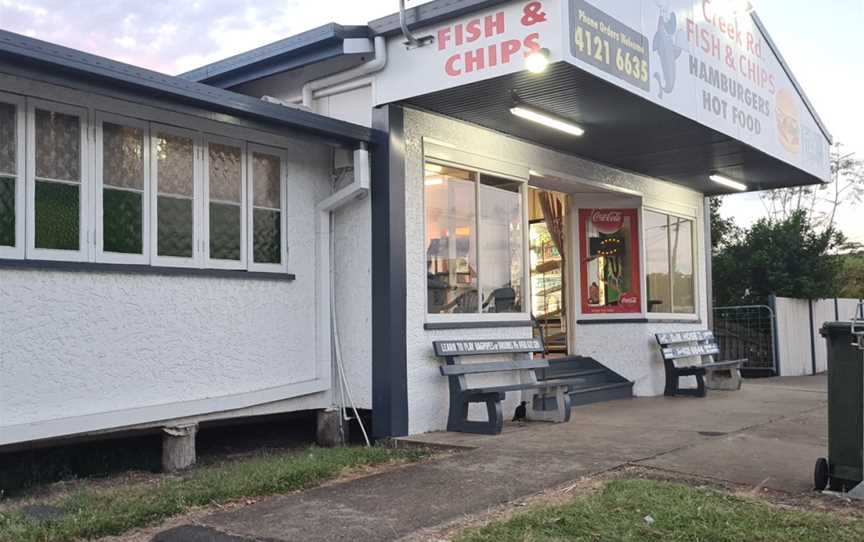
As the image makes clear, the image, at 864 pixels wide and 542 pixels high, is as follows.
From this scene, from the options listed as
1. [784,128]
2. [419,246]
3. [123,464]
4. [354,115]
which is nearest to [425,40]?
[354,115]

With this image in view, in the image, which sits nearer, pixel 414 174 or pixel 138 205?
pixel 138 205

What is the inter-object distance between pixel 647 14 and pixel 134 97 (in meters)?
5.08

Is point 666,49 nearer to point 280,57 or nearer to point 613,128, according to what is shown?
point 613,128

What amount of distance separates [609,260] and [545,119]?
4.63 metres

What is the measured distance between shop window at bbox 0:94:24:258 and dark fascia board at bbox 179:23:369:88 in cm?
303

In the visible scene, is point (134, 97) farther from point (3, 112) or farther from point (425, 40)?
point (425, 40)

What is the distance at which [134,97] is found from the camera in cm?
664

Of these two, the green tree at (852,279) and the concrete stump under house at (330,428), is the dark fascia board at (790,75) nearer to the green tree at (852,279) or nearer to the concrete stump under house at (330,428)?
the concrete stump under house at (330,428)

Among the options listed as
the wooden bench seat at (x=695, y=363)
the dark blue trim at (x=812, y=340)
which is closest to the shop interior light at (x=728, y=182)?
the wooden bench seat at (x=695, y=363)

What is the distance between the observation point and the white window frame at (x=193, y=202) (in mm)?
7176

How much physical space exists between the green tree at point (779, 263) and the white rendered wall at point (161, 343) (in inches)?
503

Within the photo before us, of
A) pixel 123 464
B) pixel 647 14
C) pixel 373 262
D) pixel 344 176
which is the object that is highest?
pixel 647 14

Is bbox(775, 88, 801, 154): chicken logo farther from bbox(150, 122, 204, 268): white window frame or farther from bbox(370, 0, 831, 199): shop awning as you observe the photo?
bbox(150, 122, 204, 268): white window frame

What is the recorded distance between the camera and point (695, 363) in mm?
13711
